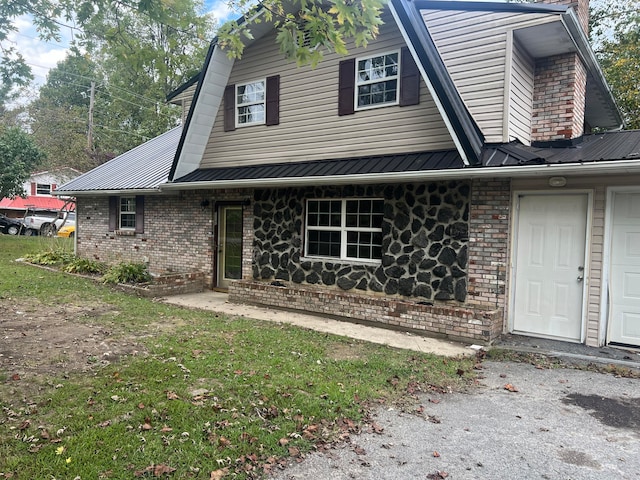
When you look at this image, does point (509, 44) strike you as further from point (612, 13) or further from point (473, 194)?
point (612, 13)

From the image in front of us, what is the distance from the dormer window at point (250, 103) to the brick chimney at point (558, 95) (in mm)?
5791

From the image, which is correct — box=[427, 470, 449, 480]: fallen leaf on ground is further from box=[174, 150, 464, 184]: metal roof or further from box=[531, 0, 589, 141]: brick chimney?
box=[531, 0, 589, 141]: brick chimney

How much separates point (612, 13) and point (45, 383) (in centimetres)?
2328

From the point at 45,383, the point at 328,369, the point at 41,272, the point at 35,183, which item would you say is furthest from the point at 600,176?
the point at 35,183

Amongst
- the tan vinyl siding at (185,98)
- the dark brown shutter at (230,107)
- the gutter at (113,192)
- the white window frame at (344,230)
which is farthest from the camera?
the tan vinyl siding at (185,98)

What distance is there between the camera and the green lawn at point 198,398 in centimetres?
318

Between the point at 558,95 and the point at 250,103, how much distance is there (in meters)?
6.53

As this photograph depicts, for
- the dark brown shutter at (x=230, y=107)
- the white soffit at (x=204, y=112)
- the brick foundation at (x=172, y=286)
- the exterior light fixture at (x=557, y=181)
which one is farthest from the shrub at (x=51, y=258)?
the exterior light fixture at (x=557, y=181)

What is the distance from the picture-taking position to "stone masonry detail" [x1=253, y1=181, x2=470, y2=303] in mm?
7484

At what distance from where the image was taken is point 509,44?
23.4 ft

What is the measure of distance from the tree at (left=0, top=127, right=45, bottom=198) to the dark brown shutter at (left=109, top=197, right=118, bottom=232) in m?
12.6

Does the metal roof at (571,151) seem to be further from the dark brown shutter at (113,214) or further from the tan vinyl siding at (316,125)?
the dark brown shutter at (113,214)

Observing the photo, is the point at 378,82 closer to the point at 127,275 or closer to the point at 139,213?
the point at 127,275

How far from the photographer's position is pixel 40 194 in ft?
118
